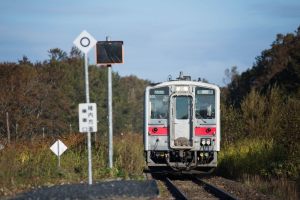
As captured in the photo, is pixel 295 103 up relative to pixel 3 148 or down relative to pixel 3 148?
up

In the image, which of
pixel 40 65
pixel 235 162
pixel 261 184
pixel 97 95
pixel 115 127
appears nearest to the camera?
pixel 261 184

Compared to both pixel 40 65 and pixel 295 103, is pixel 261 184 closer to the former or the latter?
pixel 295 103

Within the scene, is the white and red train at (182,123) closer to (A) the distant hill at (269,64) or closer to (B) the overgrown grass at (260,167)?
(B) the overgrown grass at (260,167)

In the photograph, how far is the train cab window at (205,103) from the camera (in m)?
20.5

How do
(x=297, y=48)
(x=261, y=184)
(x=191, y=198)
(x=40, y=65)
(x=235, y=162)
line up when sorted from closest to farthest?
1. (x=191, y=198)
2. (x=261, y=184)
3. (x=235, y=162)
4. (x=297, y=48)
5. (x=40, y=65)

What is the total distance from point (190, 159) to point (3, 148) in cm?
666

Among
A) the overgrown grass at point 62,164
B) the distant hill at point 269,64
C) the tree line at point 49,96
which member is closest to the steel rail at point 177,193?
the overgrown grass at point 62,164

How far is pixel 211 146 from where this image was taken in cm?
2042

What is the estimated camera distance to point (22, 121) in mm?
46469

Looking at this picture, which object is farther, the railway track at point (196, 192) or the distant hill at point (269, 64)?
the distant hill at point (269, 64)

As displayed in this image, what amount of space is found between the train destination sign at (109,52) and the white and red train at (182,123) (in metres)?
2.85

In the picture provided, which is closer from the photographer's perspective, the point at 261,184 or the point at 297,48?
the point at 261,184

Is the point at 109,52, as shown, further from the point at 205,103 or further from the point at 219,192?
the point at 219,192

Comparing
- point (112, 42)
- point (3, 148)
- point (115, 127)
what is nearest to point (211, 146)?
point (112, 42)
